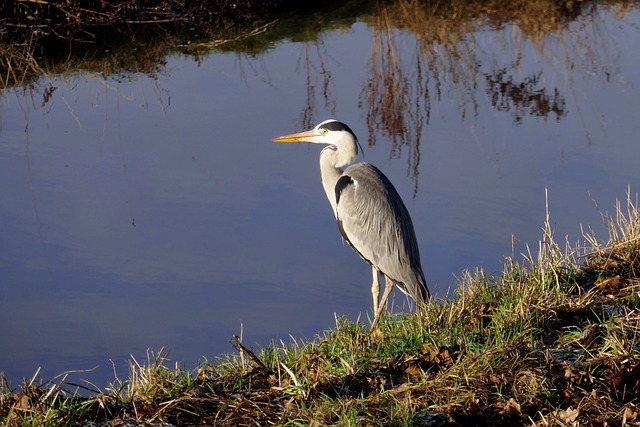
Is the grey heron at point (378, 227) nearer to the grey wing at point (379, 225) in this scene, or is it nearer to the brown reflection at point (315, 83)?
the grey wing at point (379, 225)

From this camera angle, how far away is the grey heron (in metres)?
5.68

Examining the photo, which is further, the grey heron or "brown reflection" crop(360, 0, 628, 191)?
"brown reflection" crop(360, 0, 628, 191)

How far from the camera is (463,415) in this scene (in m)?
3.33

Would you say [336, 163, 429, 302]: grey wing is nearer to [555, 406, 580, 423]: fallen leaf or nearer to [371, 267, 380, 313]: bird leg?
[371, 267, 380, 313]: bird leg

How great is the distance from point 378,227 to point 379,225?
0.02m

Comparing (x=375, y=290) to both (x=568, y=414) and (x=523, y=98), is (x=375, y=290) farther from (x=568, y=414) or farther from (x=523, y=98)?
(x=523, y=98)

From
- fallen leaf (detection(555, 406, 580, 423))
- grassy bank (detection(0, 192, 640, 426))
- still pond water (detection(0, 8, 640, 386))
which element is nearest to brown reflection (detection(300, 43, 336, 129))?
still pond water (detection(0, 8, 640, 386))

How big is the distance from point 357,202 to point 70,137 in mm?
3064

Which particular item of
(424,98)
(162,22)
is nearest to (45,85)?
(162,22)

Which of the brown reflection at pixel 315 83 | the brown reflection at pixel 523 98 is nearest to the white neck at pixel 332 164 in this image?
the brown reflection at pixel 315 83

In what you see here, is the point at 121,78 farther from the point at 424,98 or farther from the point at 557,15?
the point at 557,15

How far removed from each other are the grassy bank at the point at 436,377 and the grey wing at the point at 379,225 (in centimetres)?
108

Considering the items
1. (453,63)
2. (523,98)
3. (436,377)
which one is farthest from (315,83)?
(436,377)

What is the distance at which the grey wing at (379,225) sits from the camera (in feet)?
18.7
